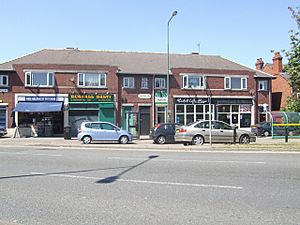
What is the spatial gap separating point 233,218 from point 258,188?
250cm

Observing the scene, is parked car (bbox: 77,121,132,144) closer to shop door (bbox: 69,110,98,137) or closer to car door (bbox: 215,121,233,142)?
car door (bbox: 215,121,233,142)

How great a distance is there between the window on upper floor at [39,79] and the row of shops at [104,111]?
42.6 inches

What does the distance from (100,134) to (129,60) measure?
15.3 m

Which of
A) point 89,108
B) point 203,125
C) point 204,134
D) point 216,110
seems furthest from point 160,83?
point 204,134

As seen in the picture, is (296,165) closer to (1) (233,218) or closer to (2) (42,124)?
(1) (233,218)

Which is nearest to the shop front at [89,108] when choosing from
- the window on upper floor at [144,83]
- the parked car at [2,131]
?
the window on upper floor at [144,83]

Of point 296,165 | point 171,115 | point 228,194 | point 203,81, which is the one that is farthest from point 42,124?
point 228,194

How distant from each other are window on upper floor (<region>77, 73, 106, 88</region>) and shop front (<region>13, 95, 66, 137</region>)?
2.41 metres

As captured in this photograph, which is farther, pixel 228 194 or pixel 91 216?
pixel 228 194

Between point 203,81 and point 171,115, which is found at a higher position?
point 203,81

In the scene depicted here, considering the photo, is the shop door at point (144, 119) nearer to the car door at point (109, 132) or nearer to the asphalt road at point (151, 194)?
the car door at point (109, 132)

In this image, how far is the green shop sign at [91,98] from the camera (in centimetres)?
3125

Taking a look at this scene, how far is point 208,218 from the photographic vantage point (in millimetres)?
5535

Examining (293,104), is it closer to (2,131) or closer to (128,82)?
(128,82)
